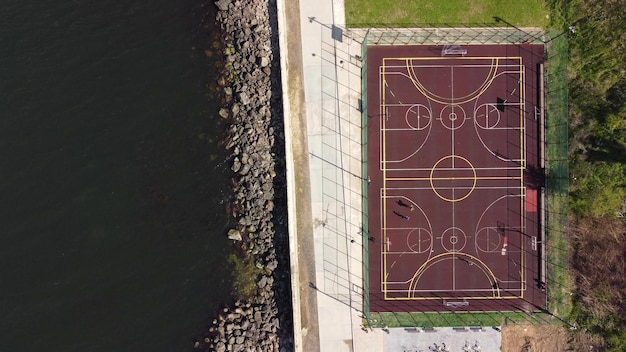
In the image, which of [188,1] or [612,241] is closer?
[612,241]

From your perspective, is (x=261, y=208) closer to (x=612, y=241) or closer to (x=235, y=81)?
(x=235, y=81)

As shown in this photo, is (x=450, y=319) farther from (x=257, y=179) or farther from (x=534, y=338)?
(x=257, y=179)

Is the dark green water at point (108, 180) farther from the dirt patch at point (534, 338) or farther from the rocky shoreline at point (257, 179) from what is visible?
the dirt patch at point (534, 338)

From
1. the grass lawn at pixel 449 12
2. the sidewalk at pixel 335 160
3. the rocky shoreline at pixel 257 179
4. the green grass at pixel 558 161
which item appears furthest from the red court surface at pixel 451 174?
the rocky shoreline at pixel 257 179

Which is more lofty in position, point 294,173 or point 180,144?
point 180,144

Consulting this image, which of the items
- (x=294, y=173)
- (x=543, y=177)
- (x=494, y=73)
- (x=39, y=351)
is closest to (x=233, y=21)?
(x=294, y=173)

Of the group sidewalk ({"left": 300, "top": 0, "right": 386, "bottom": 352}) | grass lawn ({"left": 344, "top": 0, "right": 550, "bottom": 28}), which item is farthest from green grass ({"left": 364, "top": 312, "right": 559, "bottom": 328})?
grass lawn ({"left": 344, "top": 0, "right": 550, "bottom": 28})

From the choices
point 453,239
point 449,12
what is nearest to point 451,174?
point 453,239
